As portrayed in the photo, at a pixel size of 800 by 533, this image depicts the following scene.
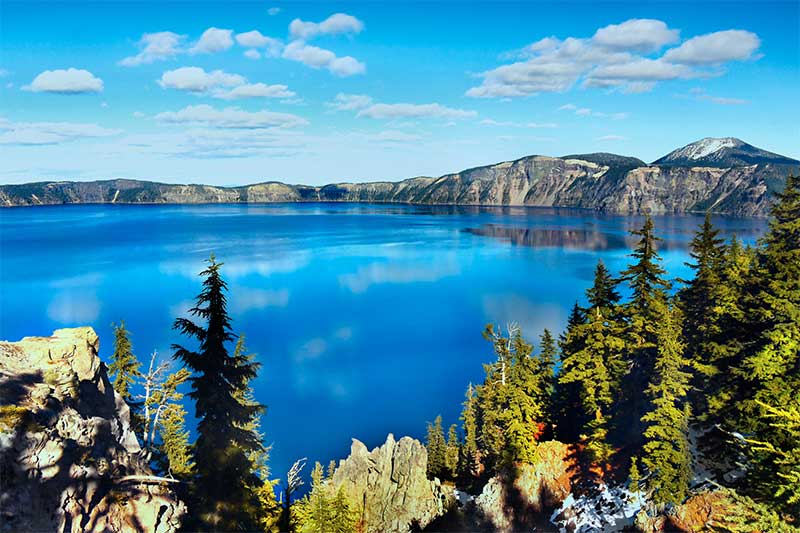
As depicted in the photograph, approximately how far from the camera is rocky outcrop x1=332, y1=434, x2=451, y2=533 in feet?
108

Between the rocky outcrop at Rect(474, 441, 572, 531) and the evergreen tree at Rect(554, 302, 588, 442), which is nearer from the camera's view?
the rocky outcrop at Rect(474, 441, 572, 531)

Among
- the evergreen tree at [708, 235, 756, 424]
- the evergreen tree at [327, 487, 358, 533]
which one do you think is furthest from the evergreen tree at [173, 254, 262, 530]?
the evergreen tree at [708, 235, 756, 424]

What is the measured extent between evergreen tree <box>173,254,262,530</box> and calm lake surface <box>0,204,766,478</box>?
28.2 meters

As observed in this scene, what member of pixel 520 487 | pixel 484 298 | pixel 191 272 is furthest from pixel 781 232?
pixel 191 272

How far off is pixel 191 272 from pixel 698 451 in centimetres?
10873

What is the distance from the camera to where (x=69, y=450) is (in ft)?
38.5

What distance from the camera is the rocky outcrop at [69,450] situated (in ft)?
33.9

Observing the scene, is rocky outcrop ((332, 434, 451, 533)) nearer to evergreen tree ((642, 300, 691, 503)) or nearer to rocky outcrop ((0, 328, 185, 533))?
evergreen tree ((642, 300, 691, 503))

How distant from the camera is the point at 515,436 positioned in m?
31.6

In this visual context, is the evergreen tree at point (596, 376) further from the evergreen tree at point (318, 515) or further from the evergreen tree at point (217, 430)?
the evergreen tree at point (217, 430)

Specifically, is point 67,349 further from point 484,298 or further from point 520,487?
point 484,298

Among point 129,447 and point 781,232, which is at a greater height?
point 781,232

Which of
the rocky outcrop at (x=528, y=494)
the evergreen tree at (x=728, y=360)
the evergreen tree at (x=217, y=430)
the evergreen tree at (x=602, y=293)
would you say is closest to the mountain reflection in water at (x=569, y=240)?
the evergreen tree at (x=602, y=293)

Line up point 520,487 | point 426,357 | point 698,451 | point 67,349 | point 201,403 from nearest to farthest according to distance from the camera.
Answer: point 67,349, point 201,403, point 698,451, point 520,487, point 426,357
